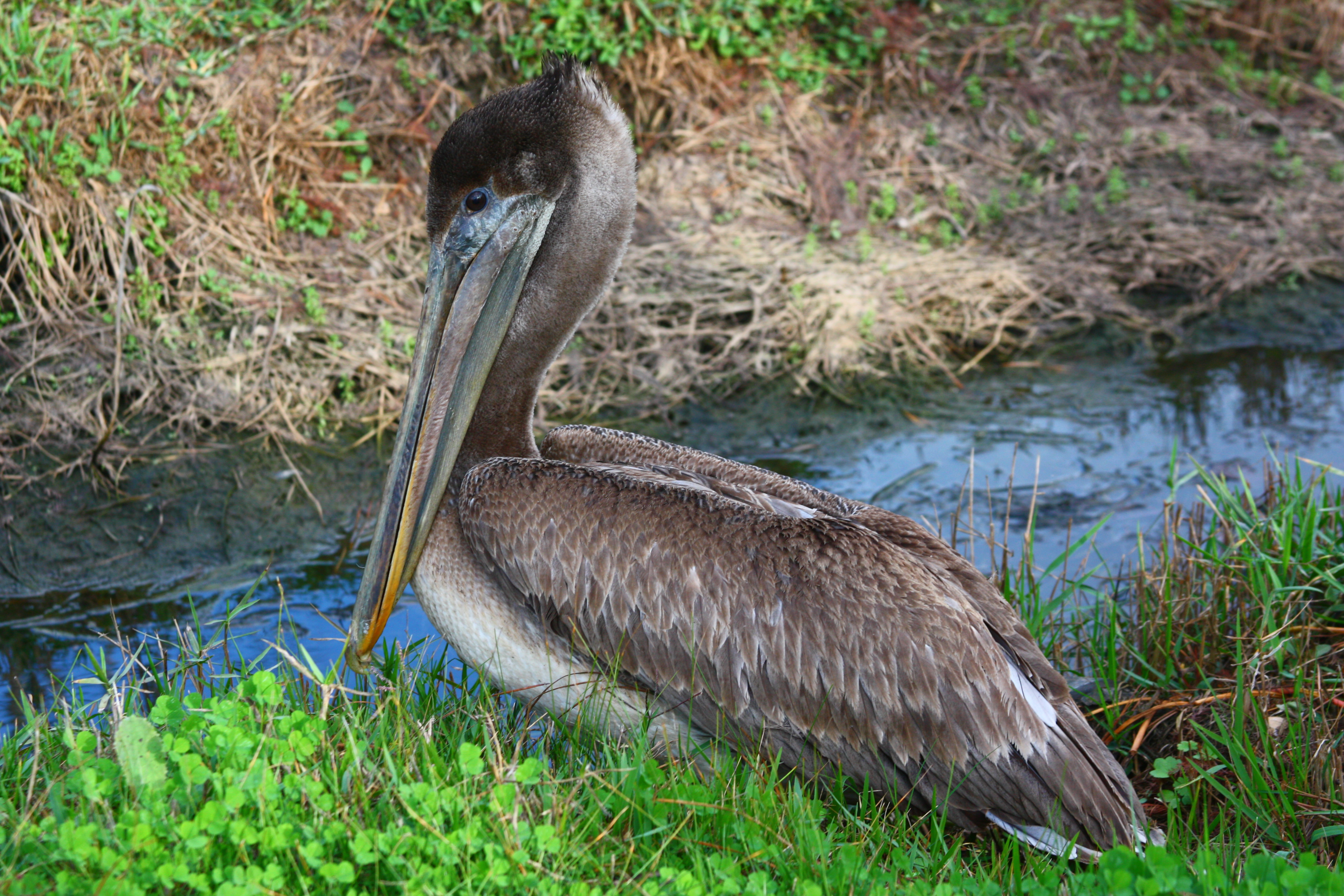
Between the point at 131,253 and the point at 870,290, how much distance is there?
4083mm

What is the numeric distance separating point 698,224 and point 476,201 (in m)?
4.10

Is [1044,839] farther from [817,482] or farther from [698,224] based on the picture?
[698,224]

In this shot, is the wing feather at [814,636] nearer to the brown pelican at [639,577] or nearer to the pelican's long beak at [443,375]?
the brown pelican at [639,577]

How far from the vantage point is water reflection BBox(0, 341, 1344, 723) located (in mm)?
4441

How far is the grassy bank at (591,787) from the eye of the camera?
2.27 m

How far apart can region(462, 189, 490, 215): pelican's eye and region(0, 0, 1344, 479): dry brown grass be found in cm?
226

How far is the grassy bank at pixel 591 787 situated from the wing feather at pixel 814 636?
147 mm

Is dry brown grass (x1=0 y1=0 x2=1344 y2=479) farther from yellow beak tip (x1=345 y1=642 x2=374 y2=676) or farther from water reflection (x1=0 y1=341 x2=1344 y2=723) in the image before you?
yellow beak tip (x1=345 y1=642 x2=374 y2=676)

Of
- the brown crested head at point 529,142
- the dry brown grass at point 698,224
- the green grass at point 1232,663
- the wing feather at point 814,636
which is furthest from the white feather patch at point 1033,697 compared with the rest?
the dry brown grass at point 698,224

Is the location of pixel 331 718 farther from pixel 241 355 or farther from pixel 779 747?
pixel 241 355

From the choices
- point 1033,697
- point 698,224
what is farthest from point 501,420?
point 698,224

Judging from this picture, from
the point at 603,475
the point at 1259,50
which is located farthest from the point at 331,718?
the point at 1259,50

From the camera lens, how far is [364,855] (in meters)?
2.22

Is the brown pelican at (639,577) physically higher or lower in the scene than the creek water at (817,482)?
higher
